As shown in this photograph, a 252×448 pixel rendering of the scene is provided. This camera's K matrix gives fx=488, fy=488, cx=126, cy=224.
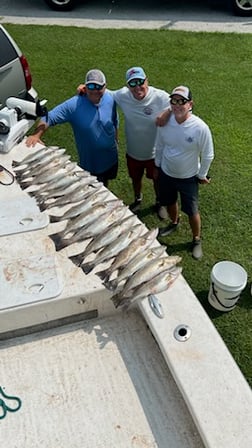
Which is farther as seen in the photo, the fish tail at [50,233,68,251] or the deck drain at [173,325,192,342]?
the fish tail at [50,233,68,251]

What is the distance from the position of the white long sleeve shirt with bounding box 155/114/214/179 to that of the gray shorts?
0.22 feet

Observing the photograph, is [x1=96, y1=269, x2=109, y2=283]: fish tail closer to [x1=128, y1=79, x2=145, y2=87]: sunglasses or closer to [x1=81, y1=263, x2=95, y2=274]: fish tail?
[x1=81, y1=263, x2=95, y2=274]: fish tail

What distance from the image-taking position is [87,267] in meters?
3.47

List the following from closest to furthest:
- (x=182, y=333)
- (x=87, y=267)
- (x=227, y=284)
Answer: (x=182, y=333), (x=87, y=267), (x=227, y=284)

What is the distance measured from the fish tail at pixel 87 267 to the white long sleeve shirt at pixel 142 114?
195 centimetres

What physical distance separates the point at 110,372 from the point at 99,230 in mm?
1083

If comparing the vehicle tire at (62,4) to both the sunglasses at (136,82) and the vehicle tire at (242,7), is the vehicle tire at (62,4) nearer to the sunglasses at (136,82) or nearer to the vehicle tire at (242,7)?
the vehicle tire at (242,7)

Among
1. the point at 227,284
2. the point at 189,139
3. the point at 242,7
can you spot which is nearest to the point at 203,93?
the point at 242,7

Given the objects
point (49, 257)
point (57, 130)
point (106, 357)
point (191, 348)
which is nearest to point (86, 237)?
point (49, 257)

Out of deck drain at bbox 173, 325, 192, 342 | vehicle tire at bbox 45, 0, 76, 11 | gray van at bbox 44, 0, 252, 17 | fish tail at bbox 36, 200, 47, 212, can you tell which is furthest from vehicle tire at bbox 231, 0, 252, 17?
deck drain at bbox 173, 325, 192, 342

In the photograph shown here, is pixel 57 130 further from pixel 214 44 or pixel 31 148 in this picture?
pixel 214 44

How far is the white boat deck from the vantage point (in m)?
2.80

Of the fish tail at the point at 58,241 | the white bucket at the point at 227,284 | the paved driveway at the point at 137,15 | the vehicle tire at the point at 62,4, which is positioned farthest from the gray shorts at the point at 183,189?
the vehicle tire at the point at 62,4

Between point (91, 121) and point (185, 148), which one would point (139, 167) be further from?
point (185, 148)
